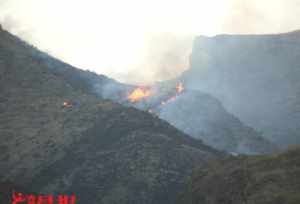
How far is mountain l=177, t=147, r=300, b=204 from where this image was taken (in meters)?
42.9

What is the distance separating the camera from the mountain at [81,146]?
9725 cm

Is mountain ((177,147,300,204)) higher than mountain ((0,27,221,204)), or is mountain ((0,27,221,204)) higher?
mountain ((0,27,221,204))

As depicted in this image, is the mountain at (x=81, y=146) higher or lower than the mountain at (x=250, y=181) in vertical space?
higher

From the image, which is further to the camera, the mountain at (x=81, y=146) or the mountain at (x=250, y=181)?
the mountain at (x=81, y=146)

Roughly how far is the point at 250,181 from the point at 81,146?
73204 millimetres

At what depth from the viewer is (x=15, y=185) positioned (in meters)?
95.1

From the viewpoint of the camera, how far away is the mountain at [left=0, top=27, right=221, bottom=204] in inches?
3829

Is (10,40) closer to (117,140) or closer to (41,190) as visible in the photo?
(117,140)

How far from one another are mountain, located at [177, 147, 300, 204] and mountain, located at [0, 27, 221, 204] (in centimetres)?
3248

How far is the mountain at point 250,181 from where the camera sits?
141 ft

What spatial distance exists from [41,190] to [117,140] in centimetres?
2862

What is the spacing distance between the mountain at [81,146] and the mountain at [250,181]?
3248cm

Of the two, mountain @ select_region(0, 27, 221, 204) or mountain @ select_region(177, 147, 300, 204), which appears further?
mountain @ select_region(0, 27, 221, 204)

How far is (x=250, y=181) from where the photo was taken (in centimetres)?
4853
